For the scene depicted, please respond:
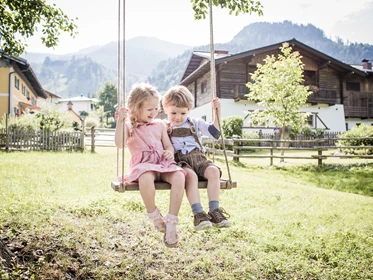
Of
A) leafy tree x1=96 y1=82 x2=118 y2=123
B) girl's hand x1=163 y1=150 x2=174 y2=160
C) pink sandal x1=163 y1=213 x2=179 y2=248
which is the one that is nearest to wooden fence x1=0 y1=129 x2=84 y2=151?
girl's hand x1=163 y1=150 x2=174 y2=160

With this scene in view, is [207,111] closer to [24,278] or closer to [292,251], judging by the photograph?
[292,251]

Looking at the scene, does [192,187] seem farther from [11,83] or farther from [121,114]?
[11,83]

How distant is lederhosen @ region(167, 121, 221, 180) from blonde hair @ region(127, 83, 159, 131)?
37cm

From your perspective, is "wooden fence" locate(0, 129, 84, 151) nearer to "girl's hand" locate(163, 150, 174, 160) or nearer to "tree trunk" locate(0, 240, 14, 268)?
"tree trunk" locate(0, 240, 14, 268)

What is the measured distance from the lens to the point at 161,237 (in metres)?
4.82

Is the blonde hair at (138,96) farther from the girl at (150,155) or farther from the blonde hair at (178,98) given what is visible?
the blonde hair at (178,98)

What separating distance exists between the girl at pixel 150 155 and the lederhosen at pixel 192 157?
0.41ft

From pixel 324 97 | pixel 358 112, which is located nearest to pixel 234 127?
pixel 324 97

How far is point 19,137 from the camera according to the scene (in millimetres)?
14031

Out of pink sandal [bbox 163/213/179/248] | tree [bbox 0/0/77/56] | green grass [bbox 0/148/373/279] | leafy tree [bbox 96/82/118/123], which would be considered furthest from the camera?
leafy tree [bbox 96/82/118/123]

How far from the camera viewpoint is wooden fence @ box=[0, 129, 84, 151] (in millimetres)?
13945

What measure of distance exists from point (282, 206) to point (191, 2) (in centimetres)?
405

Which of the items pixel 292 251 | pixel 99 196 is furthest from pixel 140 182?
pixel 99 196

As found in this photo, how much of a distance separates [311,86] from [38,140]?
60.7ft
